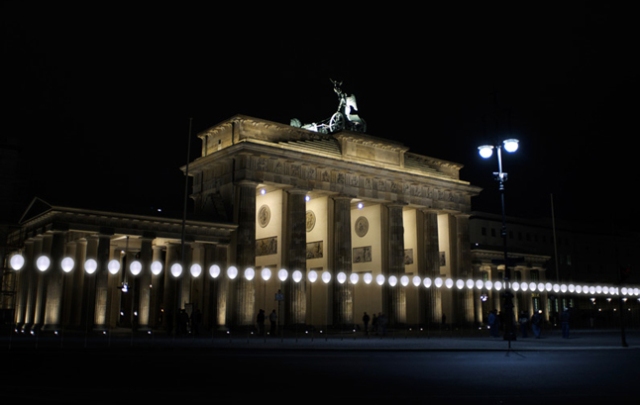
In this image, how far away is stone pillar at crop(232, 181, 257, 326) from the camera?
4431 cm

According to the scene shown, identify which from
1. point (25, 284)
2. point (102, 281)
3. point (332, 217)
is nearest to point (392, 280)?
point (332, 217)

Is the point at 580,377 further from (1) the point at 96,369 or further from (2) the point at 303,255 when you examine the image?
(2) the point at 303,255

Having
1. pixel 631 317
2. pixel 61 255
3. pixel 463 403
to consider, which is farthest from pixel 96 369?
pixel 631 317

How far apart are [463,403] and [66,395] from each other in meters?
7.03

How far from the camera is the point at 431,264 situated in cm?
5741

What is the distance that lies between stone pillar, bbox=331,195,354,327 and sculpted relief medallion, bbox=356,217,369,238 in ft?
21.3

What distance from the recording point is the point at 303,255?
47.9 meters

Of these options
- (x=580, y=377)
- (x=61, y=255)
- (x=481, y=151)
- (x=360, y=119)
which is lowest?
(x=580, y=377)

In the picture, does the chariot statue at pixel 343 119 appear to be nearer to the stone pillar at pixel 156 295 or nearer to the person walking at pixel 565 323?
the stone pillar at pixel 156 295

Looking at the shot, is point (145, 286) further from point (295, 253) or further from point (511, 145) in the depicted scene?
point (511, 145)

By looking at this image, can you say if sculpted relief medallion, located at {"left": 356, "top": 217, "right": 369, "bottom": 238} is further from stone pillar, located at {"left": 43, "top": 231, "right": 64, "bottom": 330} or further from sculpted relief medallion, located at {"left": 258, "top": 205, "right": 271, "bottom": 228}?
stone pillar, located at {"left": 43, "top": 231, "right": 64, "bottom": 330}

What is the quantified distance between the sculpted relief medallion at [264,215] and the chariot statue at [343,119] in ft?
27.3

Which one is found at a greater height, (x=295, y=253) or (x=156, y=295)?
(x=295, y=253)

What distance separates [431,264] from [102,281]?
101 ft
